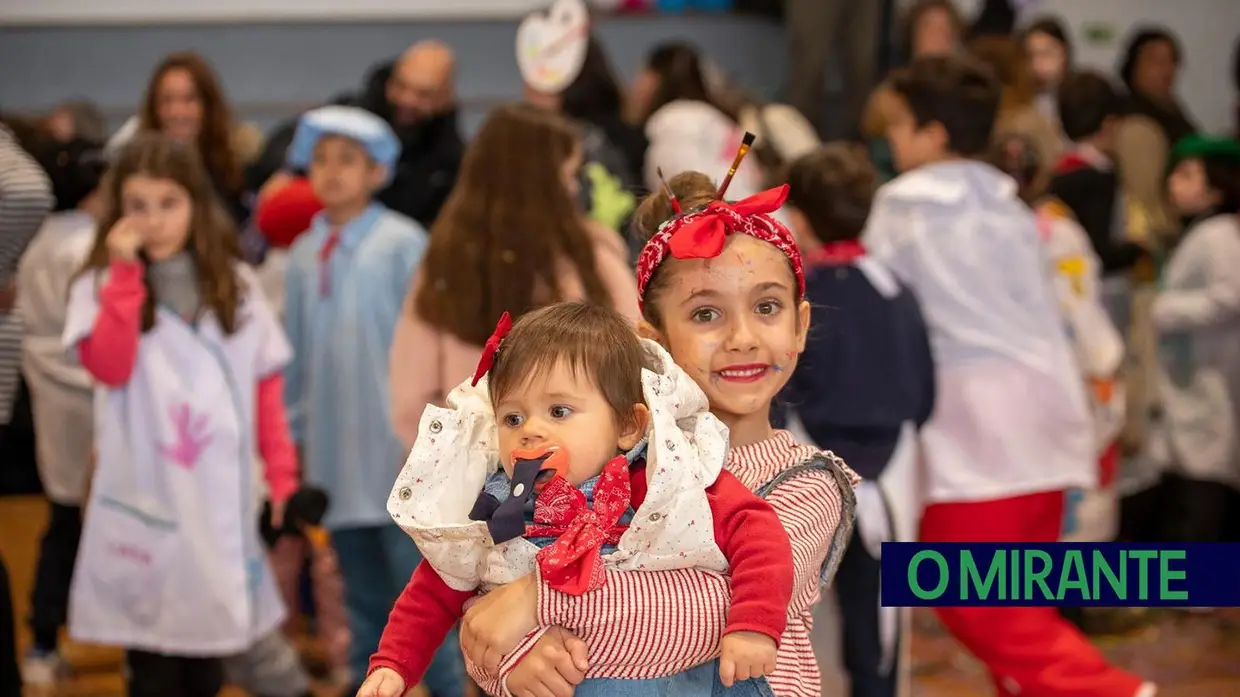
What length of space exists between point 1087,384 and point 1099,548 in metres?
2.87

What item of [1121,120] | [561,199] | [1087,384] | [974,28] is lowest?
[1087,384]

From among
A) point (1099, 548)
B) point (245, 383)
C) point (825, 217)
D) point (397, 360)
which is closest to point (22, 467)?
point (245, 383)

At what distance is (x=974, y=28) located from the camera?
656 cm

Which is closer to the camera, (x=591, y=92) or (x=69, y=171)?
(x=69, y=171)

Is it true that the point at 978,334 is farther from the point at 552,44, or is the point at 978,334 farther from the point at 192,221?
the point at 192,221

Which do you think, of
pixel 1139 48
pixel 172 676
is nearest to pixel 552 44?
pixel 172 676

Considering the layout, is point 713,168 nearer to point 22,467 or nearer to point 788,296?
point 22,467

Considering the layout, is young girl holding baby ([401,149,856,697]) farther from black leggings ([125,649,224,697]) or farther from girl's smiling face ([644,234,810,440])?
black leggings ([125,649,224,697])

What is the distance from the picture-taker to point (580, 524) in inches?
65.6

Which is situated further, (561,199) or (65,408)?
(65,408)

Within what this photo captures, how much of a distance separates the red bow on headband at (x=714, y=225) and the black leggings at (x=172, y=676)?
6.58ft

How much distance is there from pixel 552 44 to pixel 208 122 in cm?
111

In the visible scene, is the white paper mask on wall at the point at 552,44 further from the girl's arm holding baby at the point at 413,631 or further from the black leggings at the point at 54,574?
the girl's arm holding baby at the point at 413,631

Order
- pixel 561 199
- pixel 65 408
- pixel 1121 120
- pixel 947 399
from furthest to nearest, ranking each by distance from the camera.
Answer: pixel 1121 120 < pixel 65 408 < pixel 947 399 < pixel 561 199
